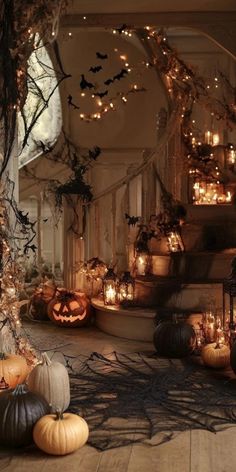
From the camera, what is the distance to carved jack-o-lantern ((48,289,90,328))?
6.62m

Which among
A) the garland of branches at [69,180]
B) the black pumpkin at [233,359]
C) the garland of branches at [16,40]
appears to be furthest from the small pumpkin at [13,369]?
the garland of branches at [69,180]

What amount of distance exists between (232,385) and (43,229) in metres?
4.94

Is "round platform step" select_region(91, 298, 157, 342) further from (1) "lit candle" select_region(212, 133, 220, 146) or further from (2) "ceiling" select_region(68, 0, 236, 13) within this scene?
(1) "lit candle" select_region(212, 133, 220, 146)

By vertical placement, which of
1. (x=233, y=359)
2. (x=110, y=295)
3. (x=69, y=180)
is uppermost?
(x=69, y=180)

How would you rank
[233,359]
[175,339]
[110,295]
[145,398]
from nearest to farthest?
[145,398], [233,359], [175,339], [110,295]

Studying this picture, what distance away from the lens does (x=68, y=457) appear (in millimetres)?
3406

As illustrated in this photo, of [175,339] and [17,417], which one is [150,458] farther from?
[175,339]

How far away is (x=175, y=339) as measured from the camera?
5336 millimetres

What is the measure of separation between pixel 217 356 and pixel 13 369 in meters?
1.64

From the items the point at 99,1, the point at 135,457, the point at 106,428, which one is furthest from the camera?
the point at 99,1

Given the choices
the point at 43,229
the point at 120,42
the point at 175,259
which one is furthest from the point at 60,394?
the point at 120,42

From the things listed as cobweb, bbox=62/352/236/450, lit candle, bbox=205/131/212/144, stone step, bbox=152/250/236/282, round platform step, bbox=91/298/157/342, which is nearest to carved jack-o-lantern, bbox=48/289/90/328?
round platform step, bbox=91/298/157/342

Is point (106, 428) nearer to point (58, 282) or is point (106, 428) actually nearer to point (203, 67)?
point (58, 282)

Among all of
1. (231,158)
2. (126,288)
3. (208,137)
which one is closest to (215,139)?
(208,137)
